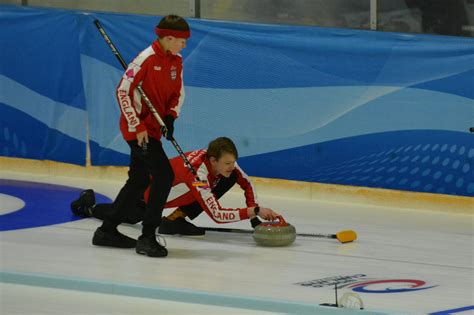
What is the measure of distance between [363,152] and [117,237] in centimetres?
252

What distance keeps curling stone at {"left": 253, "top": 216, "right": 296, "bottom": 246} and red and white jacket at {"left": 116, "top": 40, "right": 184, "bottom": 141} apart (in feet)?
3.06

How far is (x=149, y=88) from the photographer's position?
7395 millimetres

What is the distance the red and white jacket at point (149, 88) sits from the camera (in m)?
7.31

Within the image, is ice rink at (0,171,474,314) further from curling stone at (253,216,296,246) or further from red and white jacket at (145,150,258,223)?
red and white jacket at (145,150,258,223)

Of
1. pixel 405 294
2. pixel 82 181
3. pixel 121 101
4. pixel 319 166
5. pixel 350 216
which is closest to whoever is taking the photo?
pixel 405 294

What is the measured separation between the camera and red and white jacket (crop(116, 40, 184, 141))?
7.31 meters

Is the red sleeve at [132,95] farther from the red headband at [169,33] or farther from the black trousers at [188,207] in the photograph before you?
the black trousers at [188,207]

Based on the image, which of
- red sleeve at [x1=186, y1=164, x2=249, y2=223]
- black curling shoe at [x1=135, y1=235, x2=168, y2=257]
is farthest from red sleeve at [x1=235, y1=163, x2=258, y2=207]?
black curling shoe at [x1=135, y1=235, x2=168, y2=257]

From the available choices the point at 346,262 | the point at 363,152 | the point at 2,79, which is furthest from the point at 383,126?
the point at 2,79

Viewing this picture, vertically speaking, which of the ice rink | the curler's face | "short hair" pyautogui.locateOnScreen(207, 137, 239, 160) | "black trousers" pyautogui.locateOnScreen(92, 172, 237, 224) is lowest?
the ice rink

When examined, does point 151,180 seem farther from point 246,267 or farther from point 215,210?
point 246,267

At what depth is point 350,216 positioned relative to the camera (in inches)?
355

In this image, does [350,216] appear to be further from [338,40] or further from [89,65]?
[89,65]

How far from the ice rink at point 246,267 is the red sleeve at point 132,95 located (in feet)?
2.72
